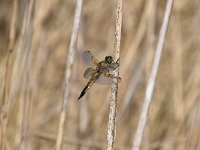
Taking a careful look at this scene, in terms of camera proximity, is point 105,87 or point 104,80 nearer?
point 104,80

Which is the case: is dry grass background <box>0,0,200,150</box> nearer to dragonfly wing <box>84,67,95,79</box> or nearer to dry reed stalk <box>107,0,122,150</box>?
dragonfly wing <box>84,67,95,79</box>

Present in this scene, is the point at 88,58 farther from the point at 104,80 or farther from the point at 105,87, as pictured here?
the point at 105,87

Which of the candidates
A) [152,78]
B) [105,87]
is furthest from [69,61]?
[105,87]

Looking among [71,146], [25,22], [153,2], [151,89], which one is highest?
[153,2]

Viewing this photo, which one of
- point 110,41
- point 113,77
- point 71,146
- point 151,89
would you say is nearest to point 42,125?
point 71,146

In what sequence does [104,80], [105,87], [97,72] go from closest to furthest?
[104,80] → [97,72] → [105,87]

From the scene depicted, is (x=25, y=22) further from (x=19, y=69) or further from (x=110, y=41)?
(x=110, y=41)

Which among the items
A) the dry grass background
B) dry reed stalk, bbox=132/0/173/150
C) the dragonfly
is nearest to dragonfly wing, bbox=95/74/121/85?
the dragonfly

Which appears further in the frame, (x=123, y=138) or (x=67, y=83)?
(x=123, y=138)
